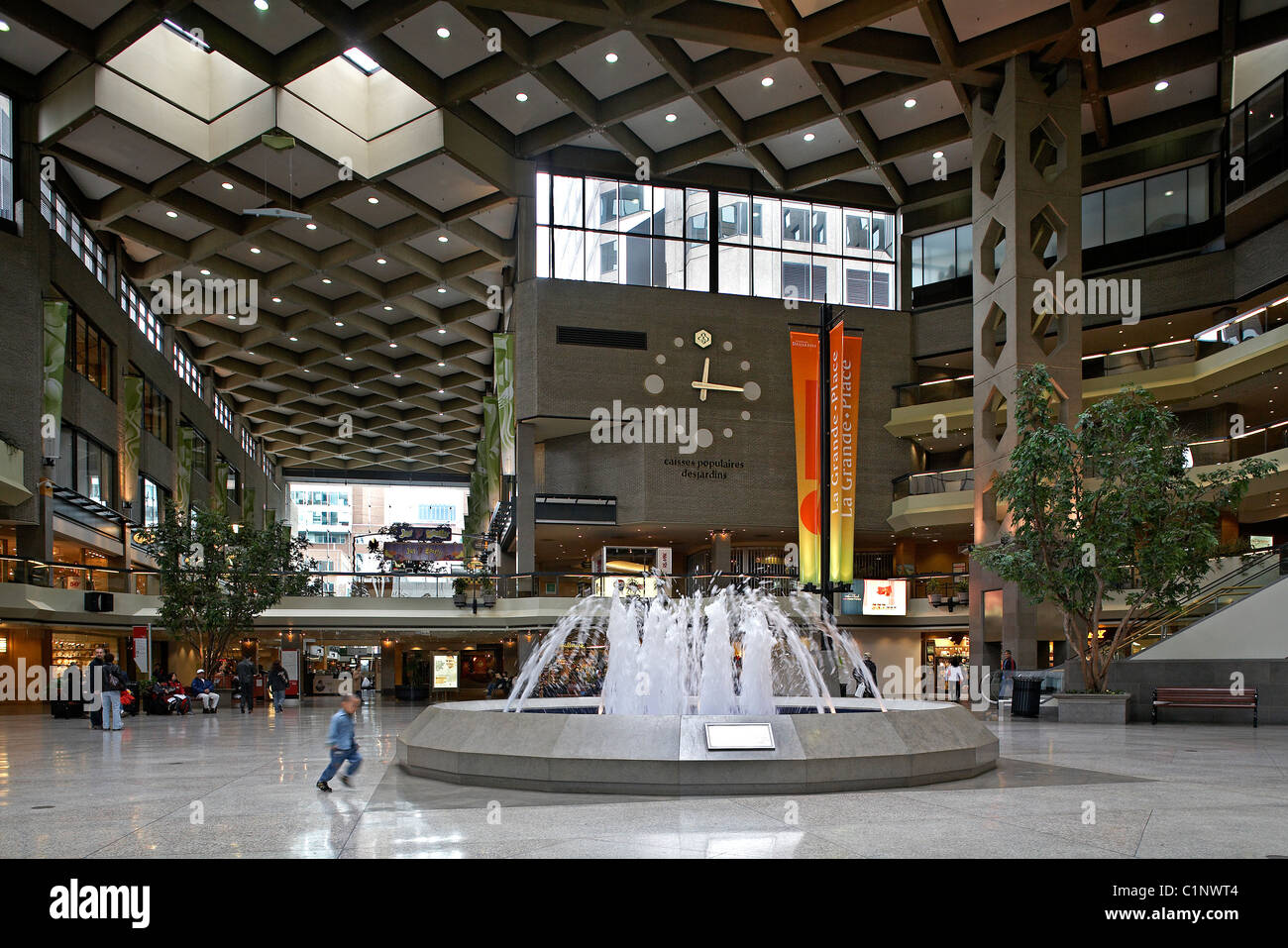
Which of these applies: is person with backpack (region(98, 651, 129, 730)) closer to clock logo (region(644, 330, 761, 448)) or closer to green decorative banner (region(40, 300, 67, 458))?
green decorative banner (region(40, 300, 67, 458))

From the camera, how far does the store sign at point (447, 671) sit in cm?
3902

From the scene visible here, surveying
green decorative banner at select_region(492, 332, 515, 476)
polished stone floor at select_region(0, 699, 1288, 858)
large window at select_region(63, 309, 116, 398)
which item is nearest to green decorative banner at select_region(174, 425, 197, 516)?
large window at select_region(63, 309, 116, 398)

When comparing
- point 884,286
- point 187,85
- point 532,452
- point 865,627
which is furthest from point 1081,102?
point 187,85

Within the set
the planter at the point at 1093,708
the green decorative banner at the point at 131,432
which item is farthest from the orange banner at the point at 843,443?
the green decorative banner at the point at 131,432

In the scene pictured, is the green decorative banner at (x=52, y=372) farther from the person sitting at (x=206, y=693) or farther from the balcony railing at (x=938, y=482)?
the balcony railing at (x=938, y=482)

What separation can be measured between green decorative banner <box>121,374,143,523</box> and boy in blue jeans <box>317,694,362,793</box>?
102ft

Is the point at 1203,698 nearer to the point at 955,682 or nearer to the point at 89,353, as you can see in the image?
the point at 955,682

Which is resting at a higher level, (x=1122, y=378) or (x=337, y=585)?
(x=1122, y=378)

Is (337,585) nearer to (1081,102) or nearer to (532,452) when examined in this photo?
(532,452)

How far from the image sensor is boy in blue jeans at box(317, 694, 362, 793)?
9.45 metres

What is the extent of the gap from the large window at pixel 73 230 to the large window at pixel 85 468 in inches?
224

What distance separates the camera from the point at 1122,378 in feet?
112

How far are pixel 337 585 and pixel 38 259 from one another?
13114 mm

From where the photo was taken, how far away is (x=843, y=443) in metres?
33.7
